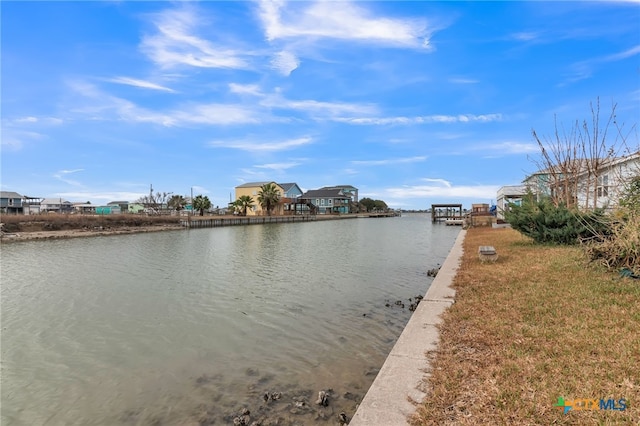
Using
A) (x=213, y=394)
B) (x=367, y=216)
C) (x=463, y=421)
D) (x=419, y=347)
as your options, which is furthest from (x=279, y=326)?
(x=367, y=216)

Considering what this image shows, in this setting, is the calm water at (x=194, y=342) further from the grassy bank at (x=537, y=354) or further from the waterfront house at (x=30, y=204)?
the waterfront house at (x=30, y=204)

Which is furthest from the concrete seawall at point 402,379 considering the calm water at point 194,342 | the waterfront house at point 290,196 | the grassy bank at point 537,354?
the waterfront house at point 290,196

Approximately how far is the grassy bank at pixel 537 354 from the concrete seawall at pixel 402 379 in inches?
5.4

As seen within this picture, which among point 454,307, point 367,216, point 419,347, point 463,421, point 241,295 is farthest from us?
point 367,216

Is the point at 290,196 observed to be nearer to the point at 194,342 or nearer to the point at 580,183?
the point at 580,183

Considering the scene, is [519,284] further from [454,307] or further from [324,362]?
[324,362]

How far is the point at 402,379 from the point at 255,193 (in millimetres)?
75333

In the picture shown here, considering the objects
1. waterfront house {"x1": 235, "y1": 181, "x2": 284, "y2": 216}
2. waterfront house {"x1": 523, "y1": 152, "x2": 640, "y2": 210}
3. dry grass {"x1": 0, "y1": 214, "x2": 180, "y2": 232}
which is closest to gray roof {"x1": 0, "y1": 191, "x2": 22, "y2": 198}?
dry grass {"x1": 0, "y1": 214, "x2": 180, "y2": 232}

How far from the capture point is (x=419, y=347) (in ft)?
14.5

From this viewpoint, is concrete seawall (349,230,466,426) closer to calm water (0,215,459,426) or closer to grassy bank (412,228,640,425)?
grassy bank (412,228,640,425)

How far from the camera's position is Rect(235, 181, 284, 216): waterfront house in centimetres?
7488

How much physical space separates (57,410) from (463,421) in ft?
16.2

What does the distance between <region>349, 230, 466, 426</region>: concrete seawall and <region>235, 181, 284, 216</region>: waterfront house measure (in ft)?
228

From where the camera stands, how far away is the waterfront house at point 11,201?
195 feet
